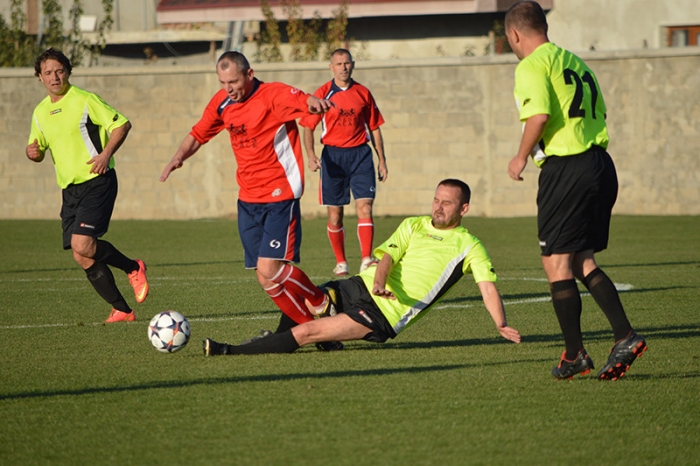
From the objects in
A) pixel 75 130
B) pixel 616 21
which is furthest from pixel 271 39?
pixel 75 130

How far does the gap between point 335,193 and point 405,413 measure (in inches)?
287

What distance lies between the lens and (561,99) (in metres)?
5.41

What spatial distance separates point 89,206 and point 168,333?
2.17 meters

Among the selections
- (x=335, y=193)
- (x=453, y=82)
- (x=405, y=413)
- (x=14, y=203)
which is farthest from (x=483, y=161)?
(x=405, y=413)

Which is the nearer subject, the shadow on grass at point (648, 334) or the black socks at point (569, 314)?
the black socks at point (569, 314)

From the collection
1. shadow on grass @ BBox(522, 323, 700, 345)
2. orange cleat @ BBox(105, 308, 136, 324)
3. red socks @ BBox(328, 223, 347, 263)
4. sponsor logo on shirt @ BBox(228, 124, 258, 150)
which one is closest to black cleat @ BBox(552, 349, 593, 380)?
shadow on grass @ BBox(522, 323, 700, 345)

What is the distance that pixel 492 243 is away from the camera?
14.7 meters

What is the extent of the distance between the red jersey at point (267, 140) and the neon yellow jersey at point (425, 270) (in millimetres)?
1007

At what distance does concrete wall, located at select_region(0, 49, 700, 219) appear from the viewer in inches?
732

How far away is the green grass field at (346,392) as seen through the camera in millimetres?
4160

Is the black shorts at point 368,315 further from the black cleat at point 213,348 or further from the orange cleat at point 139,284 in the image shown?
the orange cleat at point 139,284

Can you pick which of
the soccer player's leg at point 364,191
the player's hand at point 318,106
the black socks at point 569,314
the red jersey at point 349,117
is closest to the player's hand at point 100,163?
the player's hand at point 318,106

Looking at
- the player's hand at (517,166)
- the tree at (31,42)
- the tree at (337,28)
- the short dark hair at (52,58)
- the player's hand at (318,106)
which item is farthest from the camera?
the tree at (31,42)

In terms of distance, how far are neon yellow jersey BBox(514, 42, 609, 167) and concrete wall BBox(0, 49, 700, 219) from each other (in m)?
13.3
